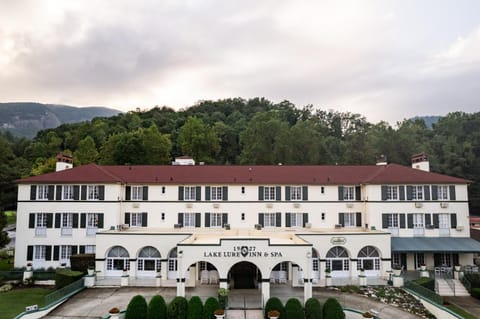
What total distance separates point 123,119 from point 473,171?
7851 centimetres

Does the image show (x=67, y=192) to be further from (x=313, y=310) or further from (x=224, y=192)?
(x=313, y=310)

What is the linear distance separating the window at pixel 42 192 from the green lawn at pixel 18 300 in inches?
329

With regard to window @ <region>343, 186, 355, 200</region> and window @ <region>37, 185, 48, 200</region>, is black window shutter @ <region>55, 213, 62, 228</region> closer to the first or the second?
window @ <region>37, 185, 48, 200</region>

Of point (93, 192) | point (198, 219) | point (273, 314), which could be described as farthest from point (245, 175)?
point (273, 314)

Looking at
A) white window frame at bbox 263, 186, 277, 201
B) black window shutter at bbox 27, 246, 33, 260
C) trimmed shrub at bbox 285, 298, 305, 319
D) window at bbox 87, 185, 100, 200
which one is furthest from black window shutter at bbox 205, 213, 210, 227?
black window shutter at bbox 27, 246, 33, 260

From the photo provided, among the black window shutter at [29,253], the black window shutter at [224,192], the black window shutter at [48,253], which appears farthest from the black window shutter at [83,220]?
the black window shutter at [224,192]

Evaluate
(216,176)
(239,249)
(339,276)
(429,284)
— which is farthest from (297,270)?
(216,176)

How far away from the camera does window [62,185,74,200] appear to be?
3316 centimetres

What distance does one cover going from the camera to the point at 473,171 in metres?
55.2

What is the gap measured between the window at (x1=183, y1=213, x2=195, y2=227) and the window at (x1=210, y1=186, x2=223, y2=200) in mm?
2531

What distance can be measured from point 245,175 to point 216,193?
346cm

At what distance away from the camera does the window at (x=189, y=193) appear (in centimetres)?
3450

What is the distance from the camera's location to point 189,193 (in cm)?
3450

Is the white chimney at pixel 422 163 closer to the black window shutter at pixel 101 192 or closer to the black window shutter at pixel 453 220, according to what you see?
the black window shutter at pixel 453 220
